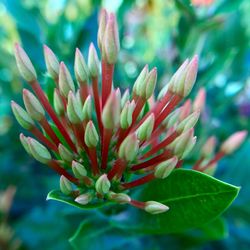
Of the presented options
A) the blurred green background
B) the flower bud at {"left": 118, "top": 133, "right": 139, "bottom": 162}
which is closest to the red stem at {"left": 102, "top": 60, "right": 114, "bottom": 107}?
the flower bud at {"left": 118, "top": 133, "right": 139, "bottom": 162}

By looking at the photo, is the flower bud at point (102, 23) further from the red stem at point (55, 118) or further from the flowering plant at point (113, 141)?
the red stem at point (55, 118)

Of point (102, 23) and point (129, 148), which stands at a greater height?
point (102, 23)

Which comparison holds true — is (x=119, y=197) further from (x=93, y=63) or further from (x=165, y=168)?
(x=93, y=63)

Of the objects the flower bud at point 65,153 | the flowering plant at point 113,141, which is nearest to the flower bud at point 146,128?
the flowering plant at point 113,141

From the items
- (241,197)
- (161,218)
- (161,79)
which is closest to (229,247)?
(241,197)

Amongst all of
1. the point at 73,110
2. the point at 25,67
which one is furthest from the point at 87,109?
the point at 25,67

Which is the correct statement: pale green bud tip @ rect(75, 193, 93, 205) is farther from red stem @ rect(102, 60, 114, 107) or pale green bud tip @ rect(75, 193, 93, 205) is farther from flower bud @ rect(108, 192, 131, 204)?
red stem @ rect(102, 60, 114, 107)
